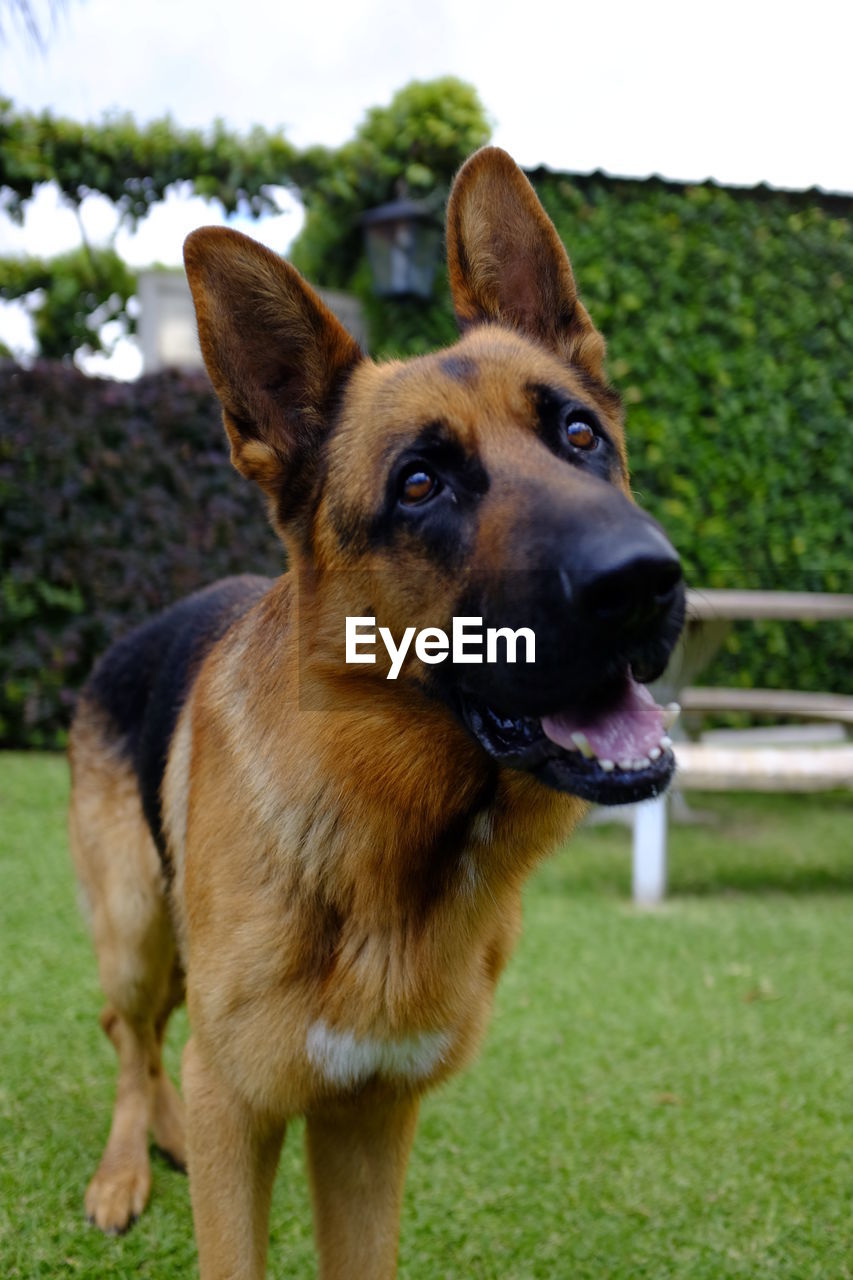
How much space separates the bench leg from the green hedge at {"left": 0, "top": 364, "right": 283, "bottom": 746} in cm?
335

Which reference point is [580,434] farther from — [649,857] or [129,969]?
[649,857]

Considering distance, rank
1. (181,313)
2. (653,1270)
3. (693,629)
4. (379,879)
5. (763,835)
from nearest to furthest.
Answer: (379,879), (653,1270), (693,629), (763,835), (181,313)

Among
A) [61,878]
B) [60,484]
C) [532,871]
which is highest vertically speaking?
[532,871]

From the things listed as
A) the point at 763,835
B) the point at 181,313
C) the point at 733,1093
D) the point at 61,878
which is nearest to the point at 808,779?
the point at 763,835

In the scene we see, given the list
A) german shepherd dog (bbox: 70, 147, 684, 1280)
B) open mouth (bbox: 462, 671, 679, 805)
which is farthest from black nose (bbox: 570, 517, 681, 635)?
open mouth (bbox: 462, 671, 679, 805)

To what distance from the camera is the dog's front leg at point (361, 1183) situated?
7.43ft

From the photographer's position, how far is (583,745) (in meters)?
1.78

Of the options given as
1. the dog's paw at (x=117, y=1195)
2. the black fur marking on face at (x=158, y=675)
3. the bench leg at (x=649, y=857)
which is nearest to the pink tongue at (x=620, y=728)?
the black fur marking on face at (x=158, y=675)

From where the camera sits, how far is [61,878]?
17.3 feet

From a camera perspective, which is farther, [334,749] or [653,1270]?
[653,1270]

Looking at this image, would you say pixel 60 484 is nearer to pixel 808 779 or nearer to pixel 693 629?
pixel 693 629

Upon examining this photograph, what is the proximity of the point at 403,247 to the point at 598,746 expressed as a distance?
6986 millimetres

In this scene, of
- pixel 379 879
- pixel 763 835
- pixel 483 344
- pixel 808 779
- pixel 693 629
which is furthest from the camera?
pixel 763 835

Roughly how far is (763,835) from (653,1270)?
5.03 metres
